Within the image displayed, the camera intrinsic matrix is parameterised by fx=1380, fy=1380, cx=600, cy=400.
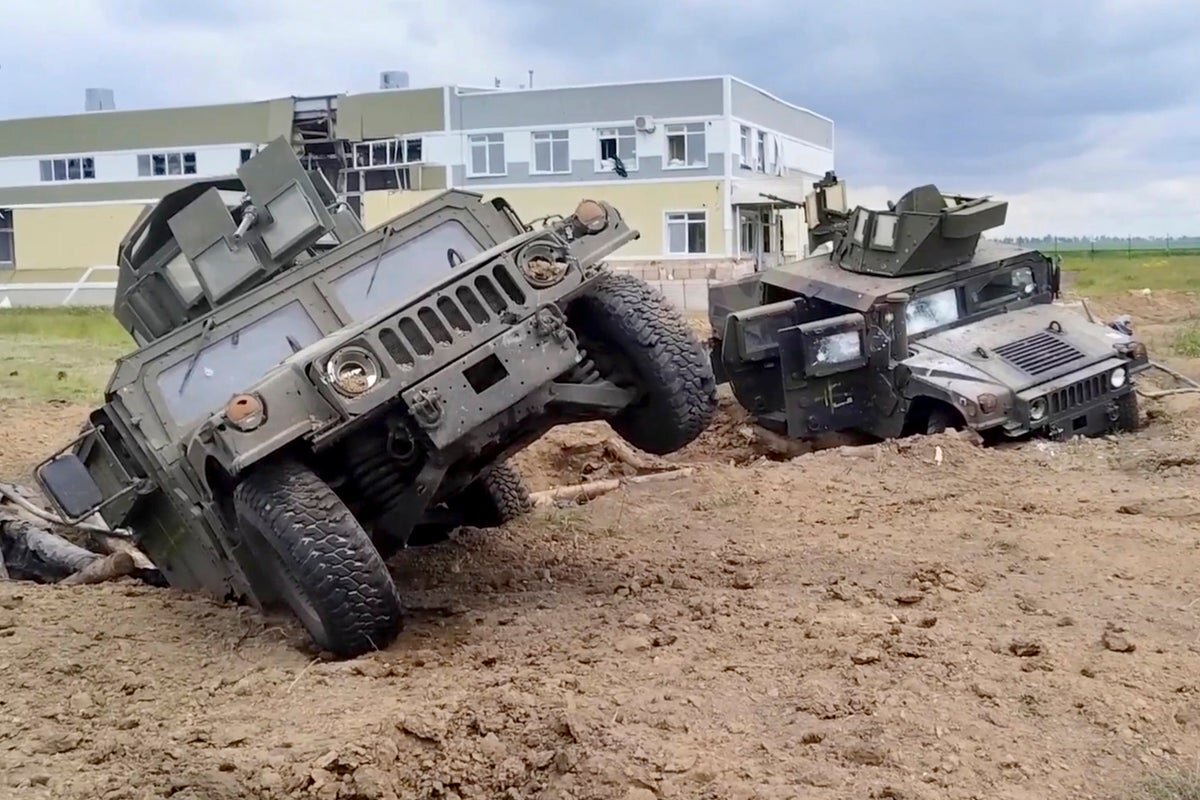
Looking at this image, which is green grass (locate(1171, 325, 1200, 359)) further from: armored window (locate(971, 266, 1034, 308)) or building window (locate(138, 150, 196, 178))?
building window (locate(138, 150, 196, 178))

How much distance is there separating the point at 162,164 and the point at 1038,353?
3155 cm

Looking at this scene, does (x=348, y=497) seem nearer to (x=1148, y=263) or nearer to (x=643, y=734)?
(x=643, y=734)

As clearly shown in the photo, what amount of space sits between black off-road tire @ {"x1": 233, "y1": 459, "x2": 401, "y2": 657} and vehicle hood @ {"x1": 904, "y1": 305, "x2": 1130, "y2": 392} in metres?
5.52

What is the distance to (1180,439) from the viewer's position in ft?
29.8

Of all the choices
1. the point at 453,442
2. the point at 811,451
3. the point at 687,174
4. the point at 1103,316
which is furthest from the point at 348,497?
the point at 687,174

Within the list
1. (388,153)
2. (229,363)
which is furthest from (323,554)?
(388,153)

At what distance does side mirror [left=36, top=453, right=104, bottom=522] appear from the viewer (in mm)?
6172

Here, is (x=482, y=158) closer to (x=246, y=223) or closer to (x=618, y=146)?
(x=618, y=146)

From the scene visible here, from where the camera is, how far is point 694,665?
4715 mm

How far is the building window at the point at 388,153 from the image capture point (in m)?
33.9

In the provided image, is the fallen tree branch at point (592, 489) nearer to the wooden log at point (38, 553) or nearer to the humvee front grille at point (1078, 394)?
the humvee front grille at point (1078, 394)

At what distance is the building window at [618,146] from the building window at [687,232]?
155 centimetres

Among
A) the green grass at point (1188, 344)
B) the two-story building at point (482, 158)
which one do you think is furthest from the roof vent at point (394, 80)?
the green grass at point (1188, 344)

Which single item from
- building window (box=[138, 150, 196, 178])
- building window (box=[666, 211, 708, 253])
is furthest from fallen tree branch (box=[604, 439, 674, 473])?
building window (box=[138, 150, 196, 178])
